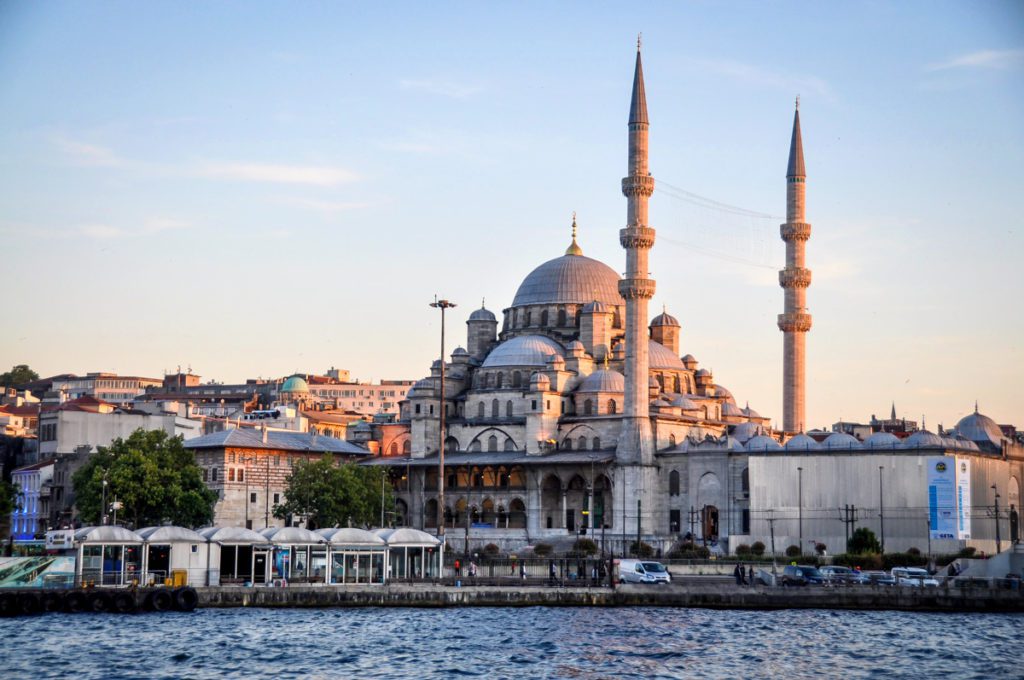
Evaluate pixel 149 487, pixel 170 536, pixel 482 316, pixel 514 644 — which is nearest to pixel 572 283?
pixel 482 316

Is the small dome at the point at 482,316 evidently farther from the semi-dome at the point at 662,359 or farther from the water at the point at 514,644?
the water at the point at 514,644

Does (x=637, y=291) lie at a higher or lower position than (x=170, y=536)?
higher

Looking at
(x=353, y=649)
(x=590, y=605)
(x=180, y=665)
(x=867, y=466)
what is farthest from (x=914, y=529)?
(x=180, y=665)

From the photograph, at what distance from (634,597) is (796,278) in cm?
3087

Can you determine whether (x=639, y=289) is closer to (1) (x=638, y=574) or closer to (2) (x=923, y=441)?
(2) (x=923, y=441)

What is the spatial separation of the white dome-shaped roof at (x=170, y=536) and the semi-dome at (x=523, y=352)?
3341cm

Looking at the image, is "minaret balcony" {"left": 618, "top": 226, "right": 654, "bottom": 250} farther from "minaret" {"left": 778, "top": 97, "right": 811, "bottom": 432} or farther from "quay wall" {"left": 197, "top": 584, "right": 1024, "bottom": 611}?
"quay wall" {"left": 197, "top": 584, "right": 1024, "bottom": 611}

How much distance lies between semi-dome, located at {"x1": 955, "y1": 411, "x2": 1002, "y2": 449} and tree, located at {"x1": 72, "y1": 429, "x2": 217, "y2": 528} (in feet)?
112

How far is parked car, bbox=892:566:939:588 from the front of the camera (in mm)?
46819

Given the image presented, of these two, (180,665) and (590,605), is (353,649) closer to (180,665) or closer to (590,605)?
(180,665)

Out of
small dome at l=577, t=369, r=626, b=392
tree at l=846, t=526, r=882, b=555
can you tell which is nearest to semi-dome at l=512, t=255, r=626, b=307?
small dome at l=577, t=369, r=626, b=392

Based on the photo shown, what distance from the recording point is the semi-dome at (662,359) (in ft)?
266

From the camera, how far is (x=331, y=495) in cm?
6500

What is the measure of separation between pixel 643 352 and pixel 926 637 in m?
30.3
